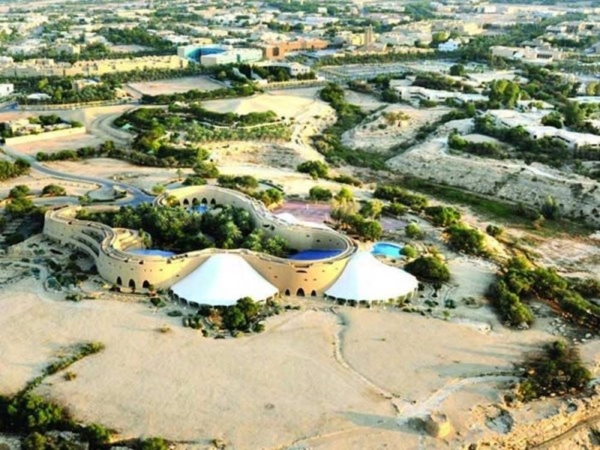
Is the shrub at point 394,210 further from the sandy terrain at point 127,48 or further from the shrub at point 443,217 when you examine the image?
the sandy terrain at point 127,48

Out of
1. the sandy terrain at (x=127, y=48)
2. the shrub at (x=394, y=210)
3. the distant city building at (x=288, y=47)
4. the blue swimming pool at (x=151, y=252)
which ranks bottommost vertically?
the sandy terrain at (x=127, y=48)

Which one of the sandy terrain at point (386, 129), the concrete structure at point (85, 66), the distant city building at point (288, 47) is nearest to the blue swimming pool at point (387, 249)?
the sandy terrain at point (386, 129)

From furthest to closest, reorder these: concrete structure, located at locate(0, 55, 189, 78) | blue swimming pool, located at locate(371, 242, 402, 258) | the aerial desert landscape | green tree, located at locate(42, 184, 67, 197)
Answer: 1. concrete structure, located at locate(0, 55, 189, 78)
2. green tree, located at locate(42, 184, 67, 197)
3. blue swimming pool, located at locate(371, 242, 402, 258)
4. the aerial desert landscape

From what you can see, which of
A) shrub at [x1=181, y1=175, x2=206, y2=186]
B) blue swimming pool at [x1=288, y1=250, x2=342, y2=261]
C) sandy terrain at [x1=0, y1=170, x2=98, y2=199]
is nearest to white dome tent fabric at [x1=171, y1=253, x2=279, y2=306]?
blue swimming pool at [x1=288, y1=250, x2=342, y2=261]

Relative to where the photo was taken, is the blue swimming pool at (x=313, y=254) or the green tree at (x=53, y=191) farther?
the green tree at (x=53, y=191)

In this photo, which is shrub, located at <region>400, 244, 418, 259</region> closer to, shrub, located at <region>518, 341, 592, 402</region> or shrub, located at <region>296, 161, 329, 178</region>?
shrub, located at <region>518, 341, 592, 402</region>

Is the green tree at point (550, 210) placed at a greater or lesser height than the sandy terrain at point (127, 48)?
greater

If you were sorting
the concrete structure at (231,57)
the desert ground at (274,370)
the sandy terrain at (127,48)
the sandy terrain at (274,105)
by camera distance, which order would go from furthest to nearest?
the sandy terrain at (127,48)
the concrete structure at (231,57)
the sandy terrain at (274,105)
the desert ground at (274,370)
